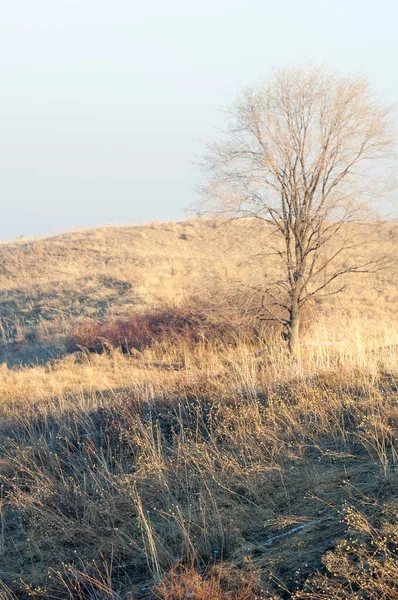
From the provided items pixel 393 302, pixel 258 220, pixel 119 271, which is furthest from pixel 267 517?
pixel 119 271

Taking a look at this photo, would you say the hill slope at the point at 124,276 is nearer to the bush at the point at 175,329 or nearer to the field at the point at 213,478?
the field at the point at 213,478

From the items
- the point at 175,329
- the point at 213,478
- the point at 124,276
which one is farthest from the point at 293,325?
the point at 124,276

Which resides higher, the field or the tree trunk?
the tree trunk

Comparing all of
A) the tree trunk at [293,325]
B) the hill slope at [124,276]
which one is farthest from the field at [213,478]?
the tree trunk at [293,325]

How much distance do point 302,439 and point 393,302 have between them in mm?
14914

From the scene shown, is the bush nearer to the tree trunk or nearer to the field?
the tree trunk

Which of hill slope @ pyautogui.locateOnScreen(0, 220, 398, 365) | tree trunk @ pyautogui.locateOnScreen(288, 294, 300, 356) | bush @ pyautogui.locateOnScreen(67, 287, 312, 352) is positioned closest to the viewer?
tree trunk @ pyautogui.locateOnScreen(288, 294, 300, 356)

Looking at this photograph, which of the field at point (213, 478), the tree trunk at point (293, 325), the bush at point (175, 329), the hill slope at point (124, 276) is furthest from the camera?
the bush at point (175, 329)

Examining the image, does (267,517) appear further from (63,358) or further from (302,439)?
(63,358)

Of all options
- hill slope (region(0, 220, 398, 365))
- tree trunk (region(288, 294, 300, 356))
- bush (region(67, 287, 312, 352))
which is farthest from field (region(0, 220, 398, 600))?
bush (region(67, 287, 312, 352))

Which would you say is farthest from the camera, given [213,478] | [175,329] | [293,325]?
[175,329]

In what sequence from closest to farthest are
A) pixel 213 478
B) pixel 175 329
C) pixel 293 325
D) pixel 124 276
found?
pixel 213 478
pixel 293 325
pixel 175 329
pixel 124 276

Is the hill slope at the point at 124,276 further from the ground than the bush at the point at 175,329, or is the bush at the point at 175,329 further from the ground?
the hill slope at the point at 124,276

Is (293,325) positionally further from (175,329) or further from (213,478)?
(213,478)
